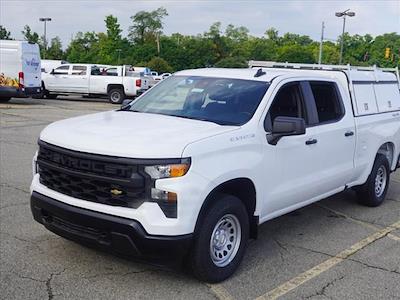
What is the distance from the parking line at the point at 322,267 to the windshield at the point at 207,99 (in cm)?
150

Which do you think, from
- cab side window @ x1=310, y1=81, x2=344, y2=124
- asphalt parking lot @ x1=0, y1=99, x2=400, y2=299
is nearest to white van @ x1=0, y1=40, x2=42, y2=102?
asphalt parking lot @ x1=0, y1=99, x2=400, y2=299

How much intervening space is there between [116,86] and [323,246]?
21.5m

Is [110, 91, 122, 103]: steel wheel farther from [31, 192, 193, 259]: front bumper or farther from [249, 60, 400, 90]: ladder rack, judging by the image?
[31, 192, 193, 259]: front bumper

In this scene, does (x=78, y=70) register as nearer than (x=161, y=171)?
No

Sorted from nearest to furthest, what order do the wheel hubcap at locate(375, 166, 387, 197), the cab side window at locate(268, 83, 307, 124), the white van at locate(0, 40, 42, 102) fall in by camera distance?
the cab side window at locate(268, 83, 307, 124) → the wheel hubcap at locate(375, 166, 387, 197) → the white van at locate(0, 40, 42, 102)

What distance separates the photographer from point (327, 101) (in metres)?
6.12

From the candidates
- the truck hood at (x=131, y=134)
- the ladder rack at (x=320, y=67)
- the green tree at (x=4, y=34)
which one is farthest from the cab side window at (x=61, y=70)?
the green tree at (x=4, y=34)

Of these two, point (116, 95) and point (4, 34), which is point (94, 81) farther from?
point (4, 34)

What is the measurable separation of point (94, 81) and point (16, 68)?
590cm

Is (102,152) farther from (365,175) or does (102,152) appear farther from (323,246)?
(365,175)

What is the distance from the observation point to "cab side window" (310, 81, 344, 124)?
19.3ft

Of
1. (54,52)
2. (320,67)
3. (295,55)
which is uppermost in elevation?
(295,55)

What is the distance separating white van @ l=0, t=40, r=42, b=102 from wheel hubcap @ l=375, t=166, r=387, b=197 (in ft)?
54.3

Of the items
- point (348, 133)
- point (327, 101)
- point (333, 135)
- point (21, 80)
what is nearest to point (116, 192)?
point (333, 135)
